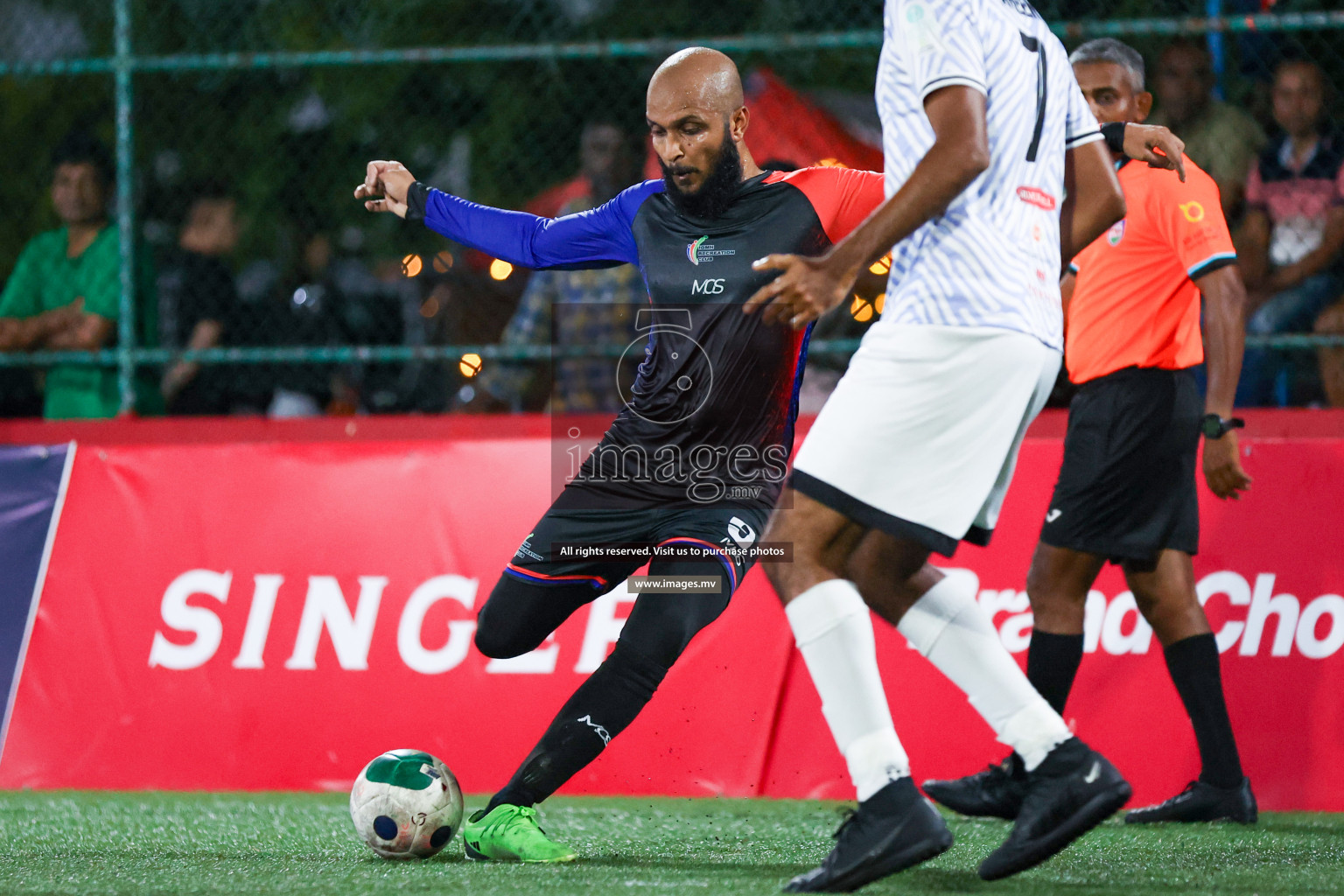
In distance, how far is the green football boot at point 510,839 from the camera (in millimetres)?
3750

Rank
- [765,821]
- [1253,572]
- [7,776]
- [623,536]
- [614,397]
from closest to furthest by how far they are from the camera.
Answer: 1. [623,536]
2. [765,821]
3. [1253,572]
4. [7,776]
5. [614,397]

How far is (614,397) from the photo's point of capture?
20.5 ft

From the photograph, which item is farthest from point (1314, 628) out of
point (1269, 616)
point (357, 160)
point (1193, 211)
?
point (357, 160)

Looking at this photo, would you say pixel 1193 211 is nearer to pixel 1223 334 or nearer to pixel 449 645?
pixel 1223 334

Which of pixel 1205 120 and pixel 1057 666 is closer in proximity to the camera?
pixel 1057 666

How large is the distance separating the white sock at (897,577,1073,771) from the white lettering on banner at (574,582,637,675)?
2085 millimetres

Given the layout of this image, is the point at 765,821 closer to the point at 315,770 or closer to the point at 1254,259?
the point at 315,770

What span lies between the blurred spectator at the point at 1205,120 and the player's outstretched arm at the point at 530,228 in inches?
127

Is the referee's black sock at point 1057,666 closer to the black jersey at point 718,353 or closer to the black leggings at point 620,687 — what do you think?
the black jersey at point 718,353

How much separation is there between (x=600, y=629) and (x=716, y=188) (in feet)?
6.28

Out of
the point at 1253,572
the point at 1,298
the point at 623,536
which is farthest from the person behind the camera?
the point at 1,298

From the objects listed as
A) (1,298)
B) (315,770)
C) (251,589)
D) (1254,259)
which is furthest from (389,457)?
(1254,259)

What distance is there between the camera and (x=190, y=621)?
18.3ft

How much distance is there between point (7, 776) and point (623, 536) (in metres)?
2.85
